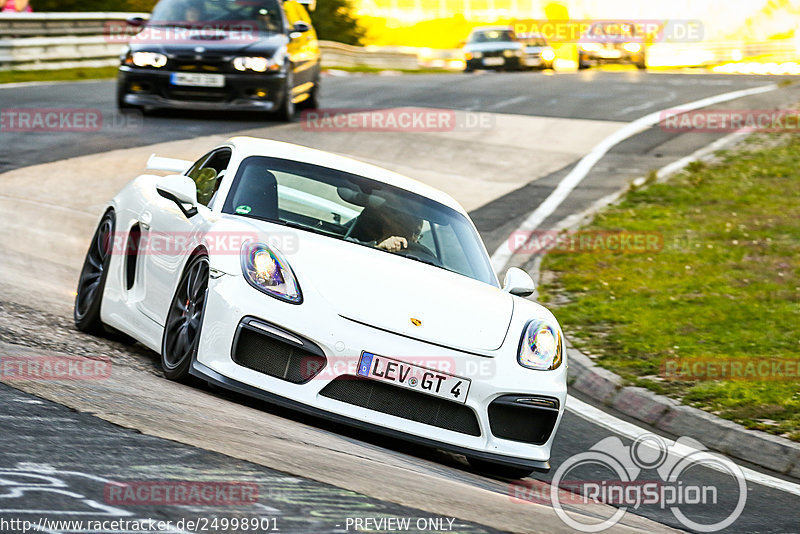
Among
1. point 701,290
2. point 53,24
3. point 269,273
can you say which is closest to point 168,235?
point 269,273

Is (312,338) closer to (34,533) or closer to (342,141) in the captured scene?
(34,533)

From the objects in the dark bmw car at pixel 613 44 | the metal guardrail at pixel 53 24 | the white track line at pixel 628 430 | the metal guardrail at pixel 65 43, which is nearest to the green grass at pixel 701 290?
the white track line at pixel 628 430

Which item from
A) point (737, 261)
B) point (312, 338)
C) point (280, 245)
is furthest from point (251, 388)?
point (737, 261)

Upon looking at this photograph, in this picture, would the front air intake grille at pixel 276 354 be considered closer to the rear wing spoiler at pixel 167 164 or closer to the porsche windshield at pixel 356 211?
the porsche windshield at pixel 356 211

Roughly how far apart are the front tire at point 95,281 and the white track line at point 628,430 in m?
2.93

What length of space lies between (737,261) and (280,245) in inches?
270

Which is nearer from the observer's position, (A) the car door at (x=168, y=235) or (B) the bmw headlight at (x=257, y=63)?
(A) the car door at (x=168, y=235)

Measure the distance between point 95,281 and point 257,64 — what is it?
10.7 m

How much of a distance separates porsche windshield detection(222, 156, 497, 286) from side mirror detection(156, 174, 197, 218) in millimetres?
193

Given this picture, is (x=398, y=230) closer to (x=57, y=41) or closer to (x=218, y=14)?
(x=218, y=14)

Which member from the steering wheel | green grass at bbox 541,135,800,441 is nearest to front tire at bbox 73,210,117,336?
the steering wheel

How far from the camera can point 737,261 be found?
38.0 feet

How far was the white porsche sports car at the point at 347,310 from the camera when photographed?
5.36 metres

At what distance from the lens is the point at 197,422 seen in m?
4.74
